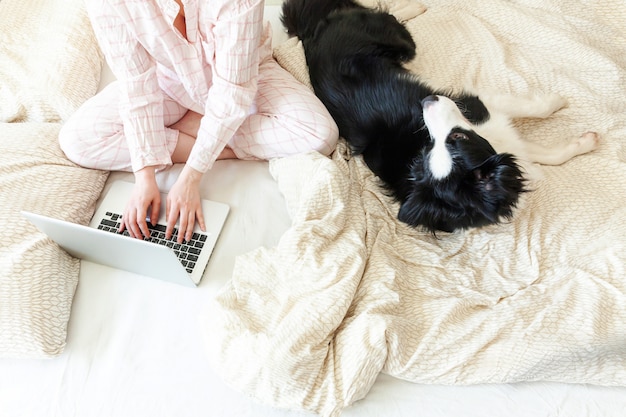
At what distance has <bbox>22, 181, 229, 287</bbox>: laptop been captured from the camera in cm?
109

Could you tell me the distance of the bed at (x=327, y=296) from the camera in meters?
1.10

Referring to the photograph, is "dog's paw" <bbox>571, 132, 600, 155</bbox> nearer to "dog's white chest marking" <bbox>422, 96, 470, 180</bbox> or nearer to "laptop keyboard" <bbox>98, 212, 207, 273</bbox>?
"dog's white chest marking" <bbox>422, 96, 470, 180</bbox>

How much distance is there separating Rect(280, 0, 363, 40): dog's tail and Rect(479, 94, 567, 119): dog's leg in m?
0.72

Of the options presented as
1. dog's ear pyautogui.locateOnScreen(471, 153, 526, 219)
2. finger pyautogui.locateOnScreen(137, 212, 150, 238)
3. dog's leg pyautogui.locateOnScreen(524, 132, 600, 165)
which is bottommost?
finger pyautogui.locateOnScreen(137, 212, 150, 238)

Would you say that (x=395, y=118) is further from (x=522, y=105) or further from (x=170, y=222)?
(x=170, y=222)

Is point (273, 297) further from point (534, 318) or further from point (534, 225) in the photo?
point (534, 225)

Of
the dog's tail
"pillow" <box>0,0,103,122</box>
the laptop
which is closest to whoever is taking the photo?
the laptop

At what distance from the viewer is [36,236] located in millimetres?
1298

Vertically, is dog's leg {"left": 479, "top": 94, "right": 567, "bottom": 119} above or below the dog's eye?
below

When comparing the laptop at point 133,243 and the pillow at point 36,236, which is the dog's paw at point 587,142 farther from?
the pillow at point 36,236

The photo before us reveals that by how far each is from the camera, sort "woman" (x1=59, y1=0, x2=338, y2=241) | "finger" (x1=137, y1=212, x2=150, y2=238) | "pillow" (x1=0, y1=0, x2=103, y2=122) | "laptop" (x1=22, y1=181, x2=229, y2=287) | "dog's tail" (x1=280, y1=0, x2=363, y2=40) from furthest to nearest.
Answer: "dog's tail" (x1=280, y1=0, x2=363, y2=40) < "pillow" (x1=0, y1=0, x2=103, y2=122) < "finger" (x1=137, y1=212, x2=150, y2=238) < "woman" (x1=59, y1=0, x2=338, y2=241) < "laptop" (x1=22, y1=181, x2=229, y2=287)

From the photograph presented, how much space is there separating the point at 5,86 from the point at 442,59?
174 centimetres

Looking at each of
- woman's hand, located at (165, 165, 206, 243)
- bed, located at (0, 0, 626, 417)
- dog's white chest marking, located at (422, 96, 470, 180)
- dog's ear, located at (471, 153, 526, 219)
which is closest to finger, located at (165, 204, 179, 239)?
woman's hand, located at (165, 165, 206, 243)

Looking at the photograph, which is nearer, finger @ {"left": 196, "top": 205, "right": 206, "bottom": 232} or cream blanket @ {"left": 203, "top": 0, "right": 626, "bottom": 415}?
cream blanket @ {"left": 203, "top": 0, "right": 626, "bottom": 415}
